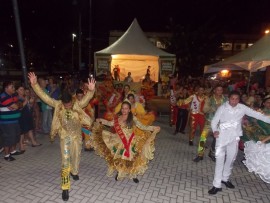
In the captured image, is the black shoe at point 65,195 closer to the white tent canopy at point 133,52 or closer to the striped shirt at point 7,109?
the striped shirt at point 7,109

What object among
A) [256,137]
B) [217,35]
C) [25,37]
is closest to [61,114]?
[256,137]

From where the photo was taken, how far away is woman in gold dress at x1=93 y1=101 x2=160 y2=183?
5.50m

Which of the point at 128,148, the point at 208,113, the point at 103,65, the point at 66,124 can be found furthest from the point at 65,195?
the point at 103,65

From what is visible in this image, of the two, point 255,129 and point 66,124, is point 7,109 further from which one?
point 255,129

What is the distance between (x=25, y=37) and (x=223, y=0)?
23840mm

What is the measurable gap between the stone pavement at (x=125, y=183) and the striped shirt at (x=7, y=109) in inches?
41.9

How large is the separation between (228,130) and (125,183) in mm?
2300

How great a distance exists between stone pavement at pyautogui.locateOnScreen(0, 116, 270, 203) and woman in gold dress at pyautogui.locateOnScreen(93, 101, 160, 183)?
364 millimetres

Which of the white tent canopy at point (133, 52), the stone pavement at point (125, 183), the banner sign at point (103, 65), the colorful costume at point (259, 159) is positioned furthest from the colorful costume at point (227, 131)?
the banner sign at point (103, 65)

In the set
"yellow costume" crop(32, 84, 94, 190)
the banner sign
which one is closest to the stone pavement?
"yellow costume" crop(32, 84, 94, 190)

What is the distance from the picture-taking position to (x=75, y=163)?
561 centimetres

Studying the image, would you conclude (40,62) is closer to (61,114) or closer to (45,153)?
(45,153)

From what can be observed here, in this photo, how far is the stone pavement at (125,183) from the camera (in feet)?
16.6

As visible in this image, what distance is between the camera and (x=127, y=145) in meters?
5.49
